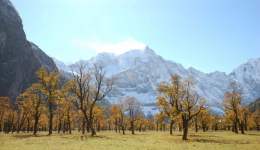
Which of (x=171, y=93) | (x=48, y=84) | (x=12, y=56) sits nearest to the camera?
(x=171, y=93)

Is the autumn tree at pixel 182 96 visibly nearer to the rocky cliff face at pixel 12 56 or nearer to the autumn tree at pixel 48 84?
the autumn tree at pixel 48 84

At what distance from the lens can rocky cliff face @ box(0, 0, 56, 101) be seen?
150 metres

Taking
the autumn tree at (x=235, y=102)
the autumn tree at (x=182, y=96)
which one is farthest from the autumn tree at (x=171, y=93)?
the autumn tree at (x=235, y=102)

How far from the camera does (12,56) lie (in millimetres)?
161875

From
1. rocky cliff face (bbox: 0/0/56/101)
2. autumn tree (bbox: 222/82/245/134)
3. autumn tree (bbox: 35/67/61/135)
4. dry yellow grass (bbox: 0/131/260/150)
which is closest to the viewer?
dry yellow grass (bbox: 0/131/260/150)

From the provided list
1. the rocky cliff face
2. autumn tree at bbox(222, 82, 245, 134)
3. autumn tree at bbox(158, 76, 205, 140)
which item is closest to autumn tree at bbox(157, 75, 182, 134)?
autumn tree at bbox(158, 76, 205, 140)

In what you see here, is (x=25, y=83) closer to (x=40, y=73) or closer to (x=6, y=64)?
(x=6, y=64)

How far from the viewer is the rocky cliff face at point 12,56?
149875 mm

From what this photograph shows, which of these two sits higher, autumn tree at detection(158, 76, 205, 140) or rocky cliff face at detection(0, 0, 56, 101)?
rocky cliff face at detection(0, 0, 56, 101)

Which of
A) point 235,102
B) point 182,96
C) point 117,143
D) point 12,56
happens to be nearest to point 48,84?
point 117,143

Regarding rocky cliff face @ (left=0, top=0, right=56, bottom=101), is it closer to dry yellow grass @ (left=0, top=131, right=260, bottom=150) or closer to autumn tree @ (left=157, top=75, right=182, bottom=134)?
dry yellow grass @ (left=0, top=131, right=260, bottom=150)

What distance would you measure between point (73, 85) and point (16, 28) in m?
169

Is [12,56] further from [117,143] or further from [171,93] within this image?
[117,143]

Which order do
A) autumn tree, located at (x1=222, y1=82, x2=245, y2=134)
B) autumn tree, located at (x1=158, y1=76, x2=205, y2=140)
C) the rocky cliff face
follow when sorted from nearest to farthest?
1. autumn tree, located at (x1=158, y1=76, x2=205, y2=140)
2. autumn tree, located at (x1=222, y1=82, x2=245, y2=134)
3. the rocky cliff face
